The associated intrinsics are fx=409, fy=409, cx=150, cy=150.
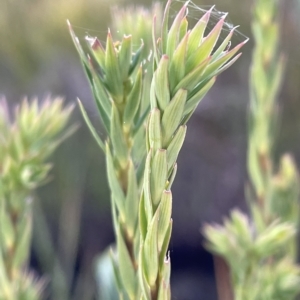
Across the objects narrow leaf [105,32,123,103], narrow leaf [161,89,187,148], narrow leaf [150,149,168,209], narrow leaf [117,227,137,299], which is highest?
narrow leaf [105,32,123,103]

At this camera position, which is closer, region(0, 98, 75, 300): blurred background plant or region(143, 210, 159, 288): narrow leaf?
region(143, 210, 159, 288): narrow leaf

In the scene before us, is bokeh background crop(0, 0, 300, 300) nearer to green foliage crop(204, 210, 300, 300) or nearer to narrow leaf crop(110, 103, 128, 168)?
green foliage crop(204, 210, 300, 300)

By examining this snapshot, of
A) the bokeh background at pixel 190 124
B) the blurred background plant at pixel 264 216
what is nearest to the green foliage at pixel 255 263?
the blurred background plant at pixel 264 216

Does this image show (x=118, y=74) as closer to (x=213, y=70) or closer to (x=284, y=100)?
(x=213, y=70)

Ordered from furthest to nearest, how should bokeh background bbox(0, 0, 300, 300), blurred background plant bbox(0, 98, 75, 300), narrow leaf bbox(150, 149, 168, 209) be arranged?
bokeh background bbox(0, 0, 300, 300)
blurred background plant bbox(0, 98, 75, 300)
narrow leaf bbox(150, 149, 168, 209)

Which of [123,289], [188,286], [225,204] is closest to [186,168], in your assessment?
[225,204]

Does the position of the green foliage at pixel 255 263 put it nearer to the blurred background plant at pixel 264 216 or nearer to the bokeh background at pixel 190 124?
the blurred background plant at pixel 264 216

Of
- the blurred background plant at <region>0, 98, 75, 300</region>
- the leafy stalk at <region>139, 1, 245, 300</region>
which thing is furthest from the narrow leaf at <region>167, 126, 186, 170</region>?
the blurred background plant at <region>0, 98, 75, 300</region>
